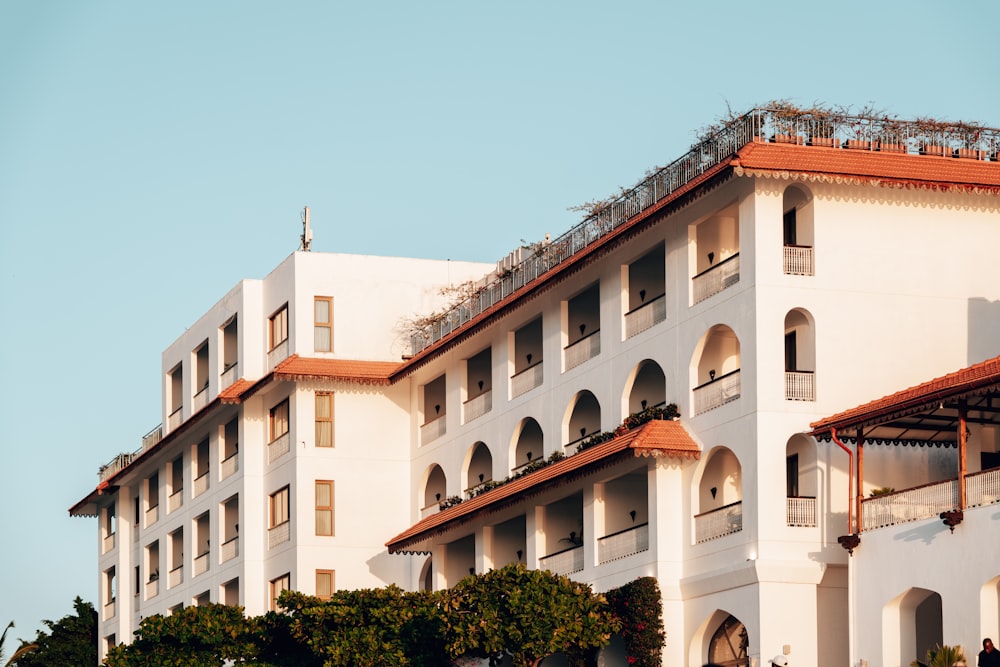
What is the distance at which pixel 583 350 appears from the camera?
166 ft

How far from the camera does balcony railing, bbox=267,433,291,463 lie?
61.9 metres

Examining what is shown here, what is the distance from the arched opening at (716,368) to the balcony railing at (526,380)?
8.10 m

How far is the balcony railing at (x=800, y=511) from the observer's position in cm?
4197

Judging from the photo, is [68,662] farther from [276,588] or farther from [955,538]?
[955,538]

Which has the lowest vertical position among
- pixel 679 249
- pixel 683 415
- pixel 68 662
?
pixel 68 662

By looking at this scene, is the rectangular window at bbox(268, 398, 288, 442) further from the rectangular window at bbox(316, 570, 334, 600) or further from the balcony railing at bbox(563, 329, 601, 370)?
the balcony railing at bbox(563, 329, 601, 370)

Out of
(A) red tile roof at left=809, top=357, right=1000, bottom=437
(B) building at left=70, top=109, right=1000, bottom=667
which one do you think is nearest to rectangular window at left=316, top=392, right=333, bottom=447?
(B) building at left=70, top=109, right=1000, bottom=667

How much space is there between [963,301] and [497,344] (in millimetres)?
15449

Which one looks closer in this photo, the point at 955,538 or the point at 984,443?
the point at 955,538

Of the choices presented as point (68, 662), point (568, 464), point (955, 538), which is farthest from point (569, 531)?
point (68, 662)

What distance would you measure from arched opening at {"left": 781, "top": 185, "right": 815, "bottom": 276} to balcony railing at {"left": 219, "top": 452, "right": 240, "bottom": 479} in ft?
85.0

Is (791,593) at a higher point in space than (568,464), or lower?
lower

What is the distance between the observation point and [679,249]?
4556 cm

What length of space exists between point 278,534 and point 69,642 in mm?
24475
